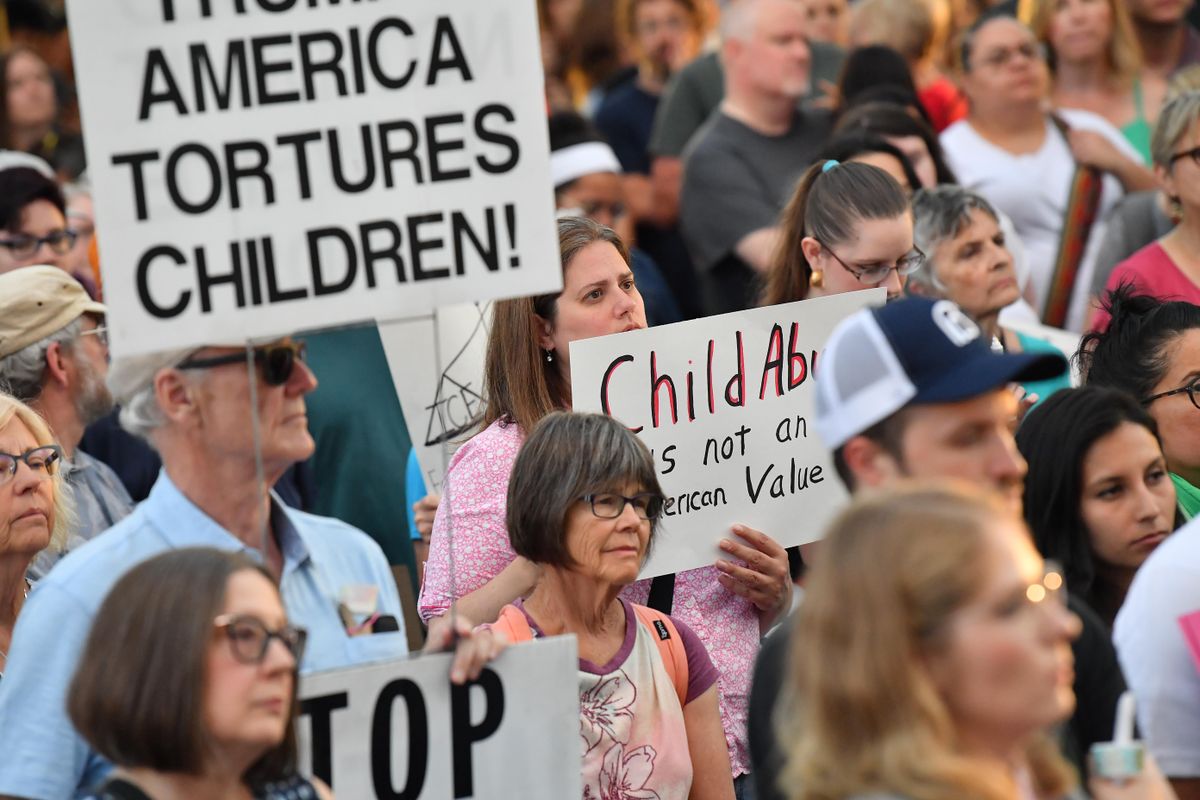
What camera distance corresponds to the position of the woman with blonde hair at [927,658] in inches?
99.3

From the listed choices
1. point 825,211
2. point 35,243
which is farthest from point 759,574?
point 35,243

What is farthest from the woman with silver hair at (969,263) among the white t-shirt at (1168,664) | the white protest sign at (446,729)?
the white protest sign at (446,729)

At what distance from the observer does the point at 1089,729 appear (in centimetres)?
309

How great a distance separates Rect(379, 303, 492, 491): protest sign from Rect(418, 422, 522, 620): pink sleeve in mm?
836

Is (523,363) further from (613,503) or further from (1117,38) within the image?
(1117,38)

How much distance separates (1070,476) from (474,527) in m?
1.39

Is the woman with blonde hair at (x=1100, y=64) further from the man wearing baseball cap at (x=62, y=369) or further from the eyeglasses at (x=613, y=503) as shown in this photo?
the eyeglasses at (x=613, y=503)

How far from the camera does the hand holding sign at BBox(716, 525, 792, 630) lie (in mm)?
4453

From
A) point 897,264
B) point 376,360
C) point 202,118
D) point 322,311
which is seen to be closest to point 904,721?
point 322,311

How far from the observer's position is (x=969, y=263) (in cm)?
610

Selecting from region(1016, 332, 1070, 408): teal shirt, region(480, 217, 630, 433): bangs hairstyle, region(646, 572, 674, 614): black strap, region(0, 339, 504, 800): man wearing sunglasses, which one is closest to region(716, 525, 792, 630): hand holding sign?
region(646, 572, 674, 614): black strap

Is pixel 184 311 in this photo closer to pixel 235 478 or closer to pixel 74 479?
pixel 235 478

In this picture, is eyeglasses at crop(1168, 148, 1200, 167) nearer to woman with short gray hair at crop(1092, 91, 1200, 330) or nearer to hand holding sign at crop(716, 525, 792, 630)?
woman with short gray hair at crop(1092, 91, 1200, 330)

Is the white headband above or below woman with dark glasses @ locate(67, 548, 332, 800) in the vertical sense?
above
